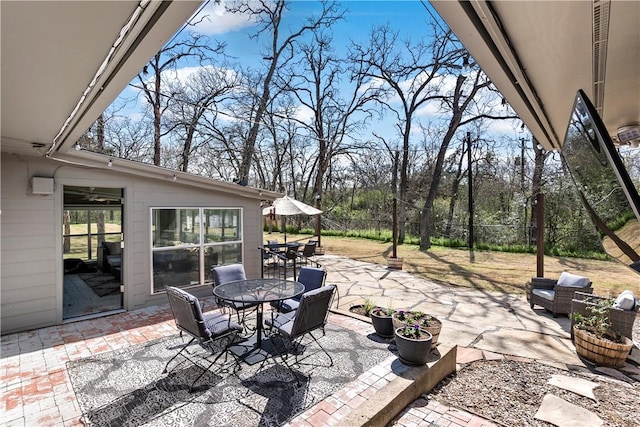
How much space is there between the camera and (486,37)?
1333mm

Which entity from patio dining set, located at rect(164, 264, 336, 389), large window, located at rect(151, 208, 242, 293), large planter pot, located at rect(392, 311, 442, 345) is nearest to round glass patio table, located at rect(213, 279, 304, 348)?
patio dining set, located at rect(164, 264, 336, 389)

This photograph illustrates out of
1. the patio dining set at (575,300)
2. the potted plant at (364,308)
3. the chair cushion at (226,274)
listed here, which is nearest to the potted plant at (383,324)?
the potted plant at (364,308)

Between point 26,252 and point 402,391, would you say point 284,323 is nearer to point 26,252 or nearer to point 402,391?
point 402,391

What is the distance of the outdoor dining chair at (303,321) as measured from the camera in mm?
3432

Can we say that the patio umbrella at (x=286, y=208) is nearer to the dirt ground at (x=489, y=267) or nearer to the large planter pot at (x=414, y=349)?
the dirt ground at (x=489, y=267)

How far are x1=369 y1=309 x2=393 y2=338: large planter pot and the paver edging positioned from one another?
697 mm

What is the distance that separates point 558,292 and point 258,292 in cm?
516

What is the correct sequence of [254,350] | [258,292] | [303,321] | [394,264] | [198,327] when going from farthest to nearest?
[394,264] → [258,292] → [254,350] → [303,321] → [198,327]

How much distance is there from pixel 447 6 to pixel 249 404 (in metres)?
3.31

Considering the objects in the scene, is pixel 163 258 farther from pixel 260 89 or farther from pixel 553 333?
pixel 260 89

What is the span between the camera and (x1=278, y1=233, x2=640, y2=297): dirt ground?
25.4 ft

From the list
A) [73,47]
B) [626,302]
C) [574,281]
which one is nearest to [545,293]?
[574,281]

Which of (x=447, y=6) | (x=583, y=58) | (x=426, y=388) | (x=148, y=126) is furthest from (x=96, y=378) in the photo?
(x=148, y=126)

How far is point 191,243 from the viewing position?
6379 millimetres
